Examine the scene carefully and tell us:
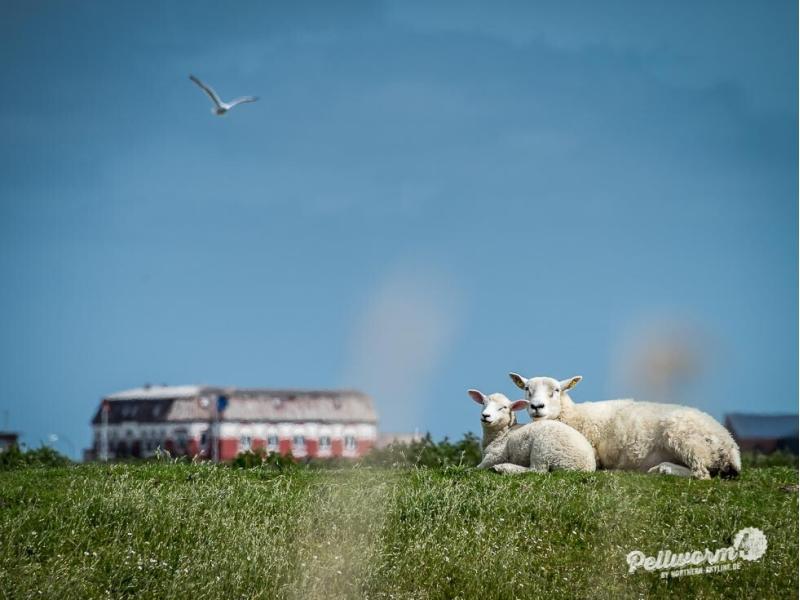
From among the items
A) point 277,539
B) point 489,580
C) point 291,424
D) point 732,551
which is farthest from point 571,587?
point 291,424

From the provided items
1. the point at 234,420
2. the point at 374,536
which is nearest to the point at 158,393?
the point at 234,420

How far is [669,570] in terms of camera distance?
14242 millimetres

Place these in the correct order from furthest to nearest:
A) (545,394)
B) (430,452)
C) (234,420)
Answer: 1. (234,420)
2. (430,452)
3. (545,394)

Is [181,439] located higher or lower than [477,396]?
higher

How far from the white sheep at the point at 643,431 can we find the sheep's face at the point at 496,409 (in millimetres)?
359

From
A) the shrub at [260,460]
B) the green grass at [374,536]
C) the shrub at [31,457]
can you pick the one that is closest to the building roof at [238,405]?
the shrub at [31,457]

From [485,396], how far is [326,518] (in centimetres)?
562

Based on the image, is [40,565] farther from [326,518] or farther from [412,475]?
[412,475]

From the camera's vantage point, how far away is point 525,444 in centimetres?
1861

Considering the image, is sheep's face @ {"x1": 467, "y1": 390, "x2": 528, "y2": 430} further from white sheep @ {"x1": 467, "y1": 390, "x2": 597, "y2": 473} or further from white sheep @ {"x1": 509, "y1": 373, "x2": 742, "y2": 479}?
white sheep @ {"x1": 509, "y1": 373, "x2": 742, "y2": 479}

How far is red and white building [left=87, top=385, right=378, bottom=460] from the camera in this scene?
94.9 metres

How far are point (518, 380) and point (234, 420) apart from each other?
276 feet

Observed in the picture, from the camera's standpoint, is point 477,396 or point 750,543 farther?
point 477,396

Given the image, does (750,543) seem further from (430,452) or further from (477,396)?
(430,452)
